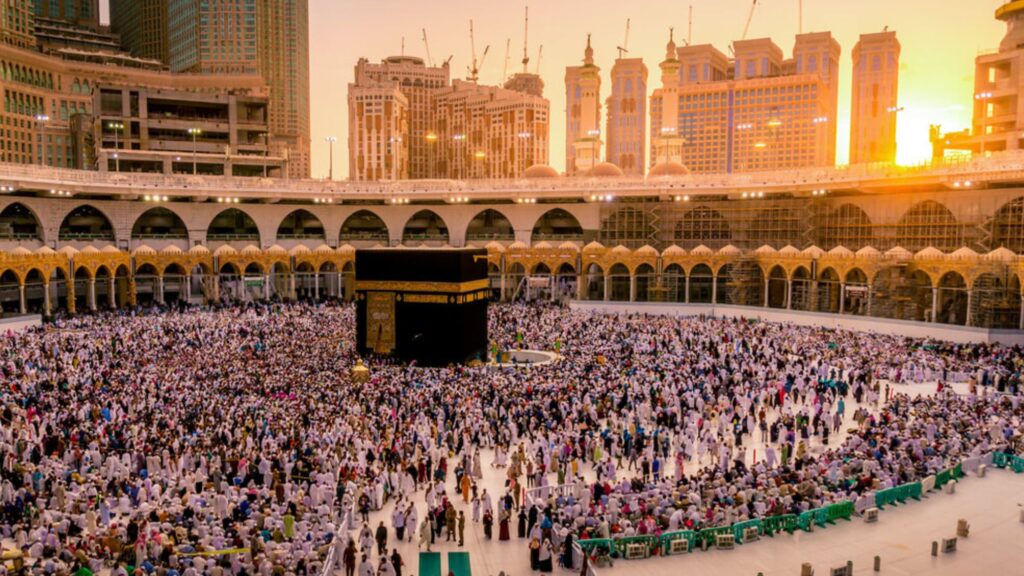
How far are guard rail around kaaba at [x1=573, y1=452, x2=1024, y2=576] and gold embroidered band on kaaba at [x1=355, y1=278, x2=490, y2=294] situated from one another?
1147 cm

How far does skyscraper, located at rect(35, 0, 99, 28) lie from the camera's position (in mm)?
106669

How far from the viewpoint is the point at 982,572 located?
1066 centimetres

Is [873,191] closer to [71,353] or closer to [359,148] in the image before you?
[71,353]

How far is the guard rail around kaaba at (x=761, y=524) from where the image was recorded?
1097 cm

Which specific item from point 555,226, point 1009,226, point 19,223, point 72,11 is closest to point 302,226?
point 19,223

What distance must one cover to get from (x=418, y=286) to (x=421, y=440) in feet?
32.6

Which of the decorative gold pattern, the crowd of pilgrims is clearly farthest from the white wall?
the decorative gold pattern

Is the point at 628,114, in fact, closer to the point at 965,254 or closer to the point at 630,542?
the point at 965,254

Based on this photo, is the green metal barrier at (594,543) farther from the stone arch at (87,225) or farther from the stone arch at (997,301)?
the stone arch at (87,225)

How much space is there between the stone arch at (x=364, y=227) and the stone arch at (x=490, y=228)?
198 inches

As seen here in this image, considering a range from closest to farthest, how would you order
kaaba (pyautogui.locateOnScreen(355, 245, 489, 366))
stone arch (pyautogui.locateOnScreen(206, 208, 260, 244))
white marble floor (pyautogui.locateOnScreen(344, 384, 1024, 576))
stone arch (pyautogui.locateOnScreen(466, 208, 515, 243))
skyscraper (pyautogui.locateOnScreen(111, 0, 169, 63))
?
white marble floor (pyautogui.locateOnScreen(344, 384, 1024, 576)) < kaaba (pyautogui.locateOnScreen(355, 245, 489, 366)) < stone arch (pyautogui.locateOnScreen(206, 208, 260, 244)) < stone arch (pyautogui.locateOnScreen(466, 208, 515, 243)) < skyscraper (pyautogui.locateOnScreen(111, 0, 169, 63))

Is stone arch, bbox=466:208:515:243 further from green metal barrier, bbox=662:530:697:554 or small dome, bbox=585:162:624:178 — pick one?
green metal barrier, bbox=662:530:697:554

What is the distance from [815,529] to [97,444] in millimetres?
12445

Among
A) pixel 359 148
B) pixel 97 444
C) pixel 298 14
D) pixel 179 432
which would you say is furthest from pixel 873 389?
pixel 298 14
